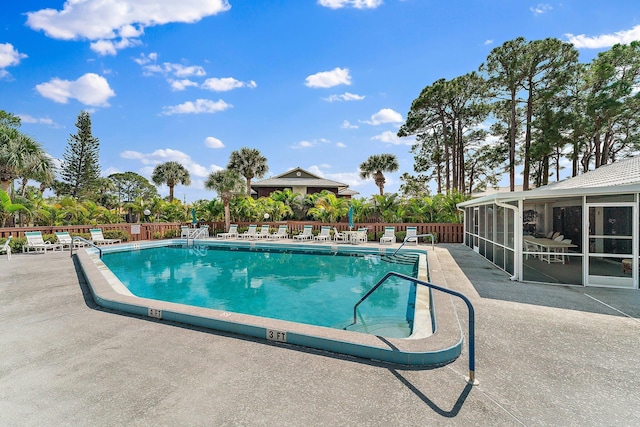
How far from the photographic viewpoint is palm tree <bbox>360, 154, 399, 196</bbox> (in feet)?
→ 118

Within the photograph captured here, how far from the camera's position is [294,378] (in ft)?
10.8

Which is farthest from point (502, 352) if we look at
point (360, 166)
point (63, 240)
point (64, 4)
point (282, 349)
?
point (360, 166)

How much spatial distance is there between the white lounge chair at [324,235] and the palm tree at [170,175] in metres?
33.0

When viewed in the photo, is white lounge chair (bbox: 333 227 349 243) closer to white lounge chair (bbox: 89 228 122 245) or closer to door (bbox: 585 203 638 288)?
door (bbox: 585 203 638 288)

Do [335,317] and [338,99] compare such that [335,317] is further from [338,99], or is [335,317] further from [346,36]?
[338,99]

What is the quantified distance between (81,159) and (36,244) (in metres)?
25.6

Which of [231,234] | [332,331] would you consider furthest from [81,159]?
[332,331]

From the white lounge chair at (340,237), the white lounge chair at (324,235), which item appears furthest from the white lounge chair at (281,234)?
the white lounge chair at (340,237)

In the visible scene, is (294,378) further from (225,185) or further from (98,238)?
(225,185)

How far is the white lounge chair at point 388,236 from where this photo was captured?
16359 mm

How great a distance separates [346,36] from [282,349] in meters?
14.8

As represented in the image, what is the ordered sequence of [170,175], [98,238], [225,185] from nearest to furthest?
[98,238]
[225,185]
[170,175]

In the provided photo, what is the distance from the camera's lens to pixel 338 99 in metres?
19.9

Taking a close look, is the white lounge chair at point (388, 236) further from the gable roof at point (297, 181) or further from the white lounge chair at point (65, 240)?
the gable roof at point (297, 181)
